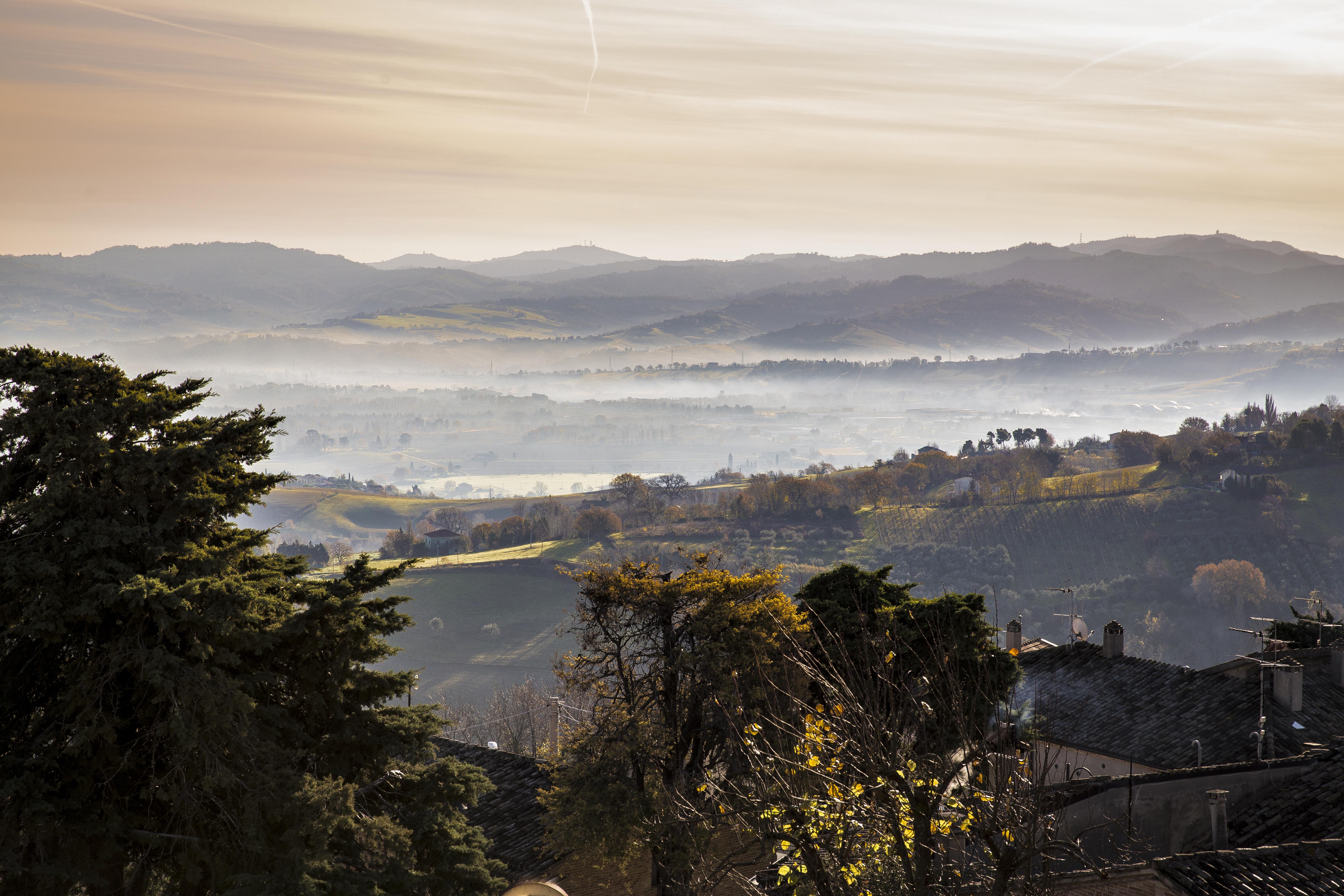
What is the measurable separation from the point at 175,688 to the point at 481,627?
104 metres

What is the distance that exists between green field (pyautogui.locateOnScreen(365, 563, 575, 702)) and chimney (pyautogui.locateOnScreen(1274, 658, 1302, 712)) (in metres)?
78.0

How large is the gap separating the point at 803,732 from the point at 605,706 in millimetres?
6823

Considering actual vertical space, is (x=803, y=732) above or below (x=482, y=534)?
above

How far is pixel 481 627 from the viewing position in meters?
115

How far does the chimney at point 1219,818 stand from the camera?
1422 centimetres

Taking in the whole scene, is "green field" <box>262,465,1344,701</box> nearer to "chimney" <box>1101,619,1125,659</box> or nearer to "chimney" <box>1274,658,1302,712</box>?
"chimney" <box>1101,619,1125,659</box>

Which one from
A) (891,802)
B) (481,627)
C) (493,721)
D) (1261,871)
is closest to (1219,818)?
(1261,871)

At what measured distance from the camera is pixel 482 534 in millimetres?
159375

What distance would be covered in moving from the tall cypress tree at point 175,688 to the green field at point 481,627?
78882 millimetres

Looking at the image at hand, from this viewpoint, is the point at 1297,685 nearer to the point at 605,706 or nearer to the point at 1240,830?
the point at 1240,830

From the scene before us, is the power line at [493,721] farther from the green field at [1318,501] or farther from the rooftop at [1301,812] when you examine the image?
the green field at [1318,501]

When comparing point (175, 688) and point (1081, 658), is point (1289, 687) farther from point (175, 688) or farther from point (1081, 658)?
point (175, 688)

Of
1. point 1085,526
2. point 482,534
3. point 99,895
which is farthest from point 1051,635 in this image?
point 99,895

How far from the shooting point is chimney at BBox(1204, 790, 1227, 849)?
14.2 meters
